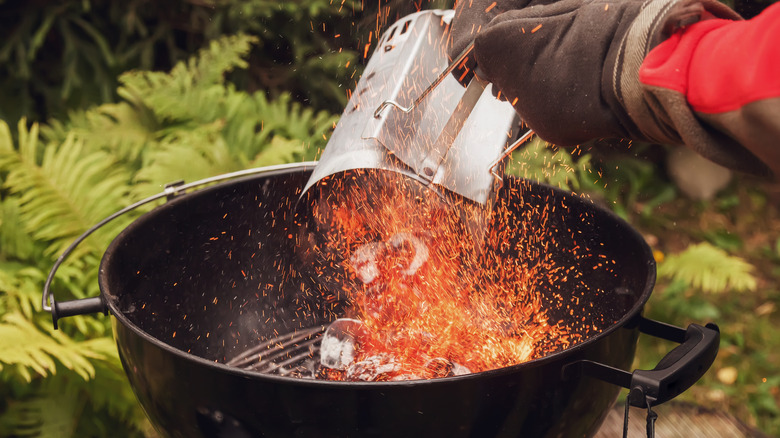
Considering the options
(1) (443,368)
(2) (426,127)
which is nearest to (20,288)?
(1) (443,368)

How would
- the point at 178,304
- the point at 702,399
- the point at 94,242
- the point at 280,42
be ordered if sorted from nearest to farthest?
the point at 178,304 < the point at 94,242 < the point at 702,399 < the point at 280,42

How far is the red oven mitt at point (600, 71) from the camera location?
2.38ft

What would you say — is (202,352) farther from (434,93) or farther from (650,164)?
(650,164)

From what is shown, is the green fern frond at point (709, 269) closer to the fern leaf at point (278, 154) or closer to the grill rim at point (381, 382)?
the grill rim at point (381, 382)

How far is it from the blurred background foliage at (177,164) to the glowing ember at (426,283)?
0.70 m

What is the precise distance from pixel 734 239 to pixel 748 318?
1.64ft

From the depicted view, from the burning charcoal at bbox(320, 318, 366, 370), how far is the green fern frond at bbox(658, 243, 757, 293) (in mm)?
1467

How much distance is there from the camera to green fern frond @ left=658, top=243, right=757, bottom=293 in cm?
228

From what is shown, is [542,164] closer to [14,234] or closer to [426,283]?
[426,283]

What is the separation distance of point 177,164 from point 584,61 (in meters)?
1.56

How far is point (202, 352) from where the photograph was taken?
1444 millimetres

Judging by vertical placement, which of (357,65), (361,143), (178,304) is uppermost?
(361,143)

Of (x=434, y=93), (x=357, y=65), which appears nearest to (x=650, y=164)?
(x=357, y=65)

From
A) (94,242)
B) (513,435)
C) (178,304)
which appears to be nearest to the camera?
(513,435)
